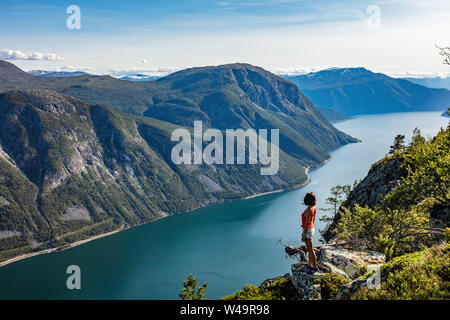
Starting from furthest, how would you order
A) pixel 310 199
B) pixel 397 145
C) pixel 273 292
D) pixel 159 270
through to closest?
pixel 159 270 → pixel 397 145 → pixel 273 292 → pixel 310 199

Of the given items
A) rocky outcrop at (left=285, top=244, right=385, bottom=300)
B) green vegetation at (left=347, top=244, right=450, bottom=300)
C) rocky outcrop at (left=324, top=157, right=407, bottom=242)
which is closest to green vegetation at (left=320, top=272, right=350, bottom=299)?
rocky outcrop at (left=285, top=244, right=385, bottom=300)

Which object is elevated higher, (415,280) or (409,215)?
(415,280)

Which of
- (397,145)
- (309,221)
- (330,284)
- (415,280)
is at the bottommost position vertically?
(330,284)

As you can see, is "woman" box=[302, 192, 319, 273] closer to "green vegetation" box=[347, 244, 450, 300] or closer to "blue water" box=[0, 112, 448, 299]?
"green vegetation" box=[347, 244, 450, 300]

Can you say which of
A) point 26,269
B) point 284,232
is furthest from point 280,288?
point 26,269

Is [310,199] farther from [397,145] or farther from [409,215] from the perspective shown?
[397,145]

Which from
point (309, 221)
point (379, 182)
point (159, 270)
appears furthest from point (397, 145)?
point (159, 270)

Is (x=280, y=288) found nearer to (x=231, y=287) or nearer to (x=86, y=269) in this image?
(x=231, y=287)
